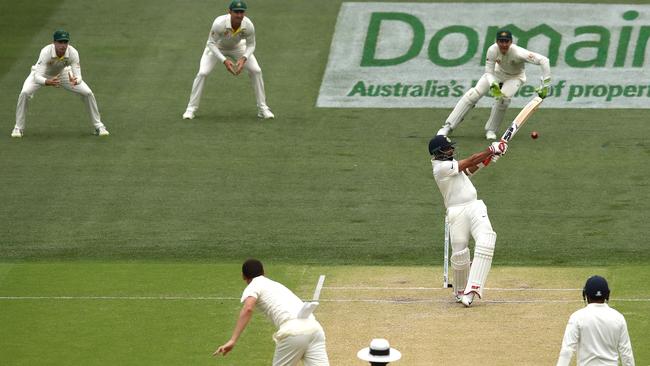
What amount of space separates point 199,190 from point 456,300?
6.65 m

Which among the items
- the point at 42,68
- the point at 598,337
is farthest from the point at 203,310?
the point at 42,68

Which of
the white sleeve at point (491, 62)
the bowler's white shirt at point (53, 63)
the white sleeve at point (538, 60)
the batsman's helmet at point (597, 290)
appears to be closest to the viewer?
the batsman's helmet at point (597, 290)

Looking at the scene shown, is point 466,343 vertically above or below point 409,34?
below

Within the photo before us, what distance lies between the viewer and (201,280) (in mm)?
18625

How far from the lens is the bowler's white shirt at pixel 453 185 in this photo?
1680 centimetres

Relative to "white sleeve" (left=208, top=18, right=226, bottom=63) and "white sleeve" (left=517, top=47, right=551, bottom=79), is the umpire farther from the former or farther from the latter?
"white sleeve" (left=208, top=18, right=226, bottom=63)

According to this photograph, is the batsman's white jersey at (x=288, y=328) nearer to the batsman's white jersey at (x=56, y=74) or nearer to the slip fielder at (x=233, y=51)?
the slip fielder at (x=233, y=51)

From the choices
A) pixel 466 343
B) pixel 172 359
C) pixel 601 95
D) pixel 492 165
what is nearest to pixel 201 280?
pixel 172 359

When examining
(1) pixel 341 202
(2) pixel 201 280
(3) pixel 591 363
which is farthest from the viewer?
(1) pixel 341 202

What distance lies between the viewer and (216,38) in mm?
25500

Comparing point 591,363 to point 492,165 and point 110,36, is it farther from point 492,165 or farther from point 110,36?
point 110,36

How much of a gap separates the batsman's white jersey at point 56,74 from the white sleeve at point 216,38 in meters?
2.38

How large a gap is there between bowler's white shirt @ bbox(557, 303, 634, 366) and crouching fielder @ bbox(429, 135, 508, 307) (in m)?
4.44

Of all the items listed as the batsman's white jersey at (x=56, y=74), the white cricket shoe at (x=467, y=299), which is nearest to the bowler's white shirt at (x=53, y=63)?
the batsman's white jersey at (x=56, y=74)
